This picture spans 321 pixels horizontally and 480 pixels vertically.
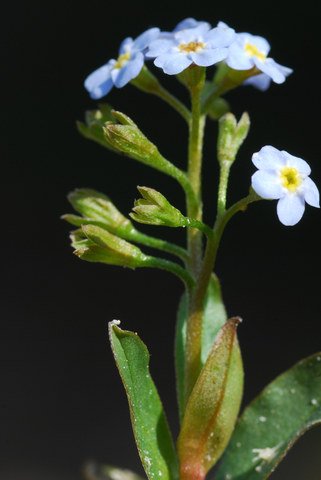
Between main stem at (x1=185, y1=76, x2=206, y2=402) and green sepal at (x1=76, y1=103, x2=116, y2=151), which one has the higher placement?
green sepal at (x1=76, y1=103, x2=116, y2=151)

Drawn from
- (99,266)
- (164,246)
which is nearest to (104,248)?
(164,246)

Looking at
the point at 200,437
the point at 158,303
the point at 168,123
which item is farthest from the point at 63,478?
the point at 200,437

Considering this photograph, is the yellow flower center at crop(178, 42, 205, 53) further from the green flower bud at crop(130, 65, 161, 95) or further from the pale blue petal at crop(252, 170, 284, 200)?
the pale blue petal at crop(252, 170, 284, 200)

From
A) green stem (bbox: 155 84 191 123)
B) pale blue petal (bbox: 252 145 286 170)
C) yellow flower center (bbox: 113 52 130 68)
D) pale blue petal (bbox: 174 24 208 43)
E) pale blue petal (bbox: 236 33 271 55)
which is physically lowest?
pale blue petal (bbox: 252 145 286 170)

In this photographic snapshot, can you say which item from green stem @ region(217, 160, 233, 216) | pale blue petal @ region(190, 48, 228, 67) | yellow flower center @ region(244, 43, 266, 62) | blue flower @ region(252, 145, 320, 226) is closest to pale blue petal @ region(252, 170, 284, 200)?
blue flower @ region(252, 145, 320, 226)

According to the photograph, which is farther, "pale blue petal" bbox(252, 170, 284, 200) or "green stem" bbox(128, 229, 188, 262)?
"green stem" bbox(128, 229, 188, 262)

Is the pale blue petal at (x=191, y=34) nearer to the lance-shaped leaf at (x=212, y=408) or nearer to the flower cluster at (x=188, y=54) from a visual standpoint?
the flower cluster at (x=188, y=54)
